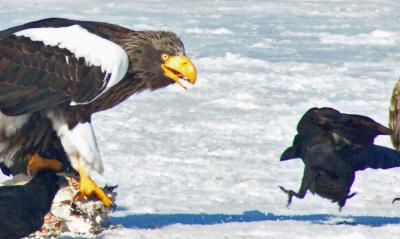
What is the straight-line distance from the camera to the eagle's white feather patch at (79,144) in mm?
5848

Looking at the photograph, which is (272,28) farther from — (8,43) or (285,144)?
(8,43)

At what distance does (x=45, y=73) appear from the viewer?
5980 mm

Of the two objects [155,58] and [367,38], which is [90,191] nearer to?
[155,58]

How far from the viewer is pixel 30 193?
514cm

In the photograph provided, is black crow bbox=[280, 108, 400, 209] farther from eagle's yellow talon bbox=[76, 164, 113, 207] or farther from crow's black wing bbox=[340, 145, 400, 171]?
eagle's yellow talon bbox=[76, 164, 113, 207]

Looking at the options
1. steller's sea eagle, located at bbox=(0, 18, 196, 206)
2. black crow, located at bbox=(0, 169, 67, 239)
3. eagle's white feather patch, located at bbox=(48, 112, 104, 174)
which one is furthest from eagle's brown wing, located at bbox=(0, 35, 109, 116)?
black crow, located at bbox=(0, 169, 67, 239)

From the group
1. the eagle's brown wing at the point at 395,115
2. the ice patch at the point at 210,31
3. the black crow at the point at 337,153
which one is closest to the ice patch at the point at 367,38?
the ice patch at the point at 210,31

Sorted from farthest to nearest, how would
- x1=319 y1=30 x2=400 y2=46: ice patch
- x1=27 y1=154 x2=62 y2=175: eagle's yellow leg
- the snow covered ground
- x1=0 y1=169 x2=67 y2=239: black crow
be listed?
x1=319 y1=30 x2=400 y2=46: ice patch, the snow covered ground, x1=27 y1=154 x2=62 y2=175: eagle's yellow leg, x1=0 y1=169 x2=67 y2=239: black crow

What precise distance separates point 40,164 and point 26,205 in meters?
0.69

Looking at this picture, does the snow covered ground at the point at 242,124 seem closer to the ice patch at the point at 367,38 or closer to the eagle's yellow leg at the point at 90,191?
the ice patch at the point at 367,38

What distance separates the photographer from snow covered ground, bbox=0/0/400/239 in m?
6.57

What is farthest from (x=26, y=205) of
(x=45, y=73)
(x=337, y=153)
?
(x=337, y=153)

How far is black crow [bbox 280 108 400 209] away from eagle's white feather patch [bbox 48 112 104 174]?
120 cm

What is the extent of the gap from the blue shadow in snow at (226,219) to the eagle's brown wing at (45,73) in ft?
2.76
